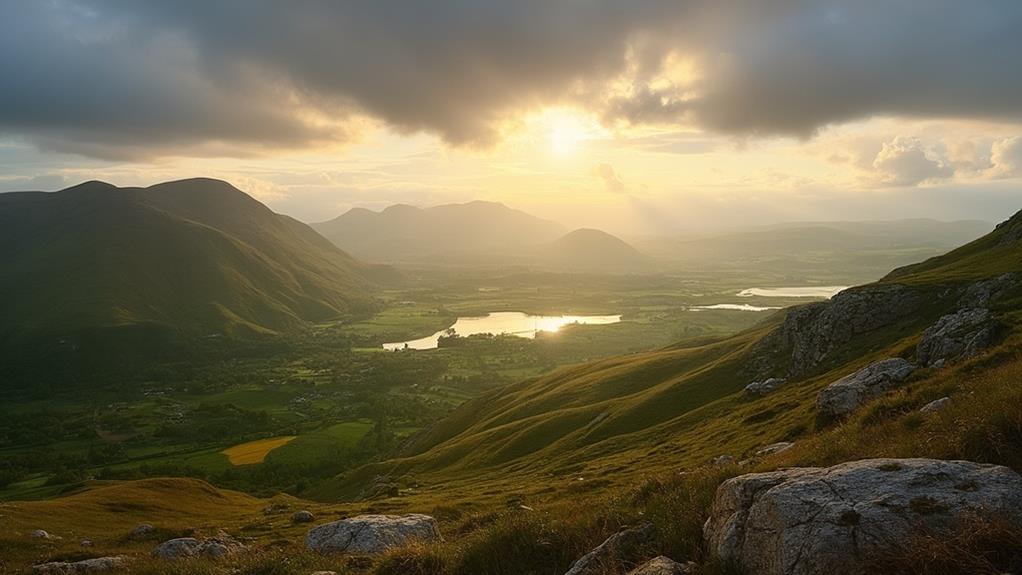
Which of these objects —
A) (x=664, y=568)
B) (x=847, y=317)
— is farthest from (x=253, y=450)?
(x=664, y=568)

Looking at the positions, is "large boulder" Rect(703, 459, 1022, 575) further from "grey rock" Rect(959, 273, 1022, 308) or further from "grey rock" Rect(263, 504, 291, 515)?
"grey rock" Rect(263, 504, 291, 515)

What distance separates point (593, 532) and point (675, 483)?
4669mm

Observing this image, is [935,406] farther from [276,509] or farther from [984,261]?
[276,509]

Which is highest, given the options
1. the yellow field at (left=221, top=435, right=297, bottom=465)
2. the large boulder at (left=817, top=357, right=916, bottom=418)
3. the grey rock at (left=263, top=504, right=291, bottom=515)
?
the large boulder at (left=817, top=357, right=916, bottom=418)

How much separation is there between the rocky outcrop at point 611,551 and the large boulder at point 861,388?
24647mm

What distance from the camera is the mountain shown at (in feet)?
116

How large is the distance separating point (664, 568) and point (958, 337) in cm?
3624

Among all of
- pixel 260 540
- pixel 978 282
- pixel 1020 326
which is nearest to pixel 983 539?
pixel 1020 326

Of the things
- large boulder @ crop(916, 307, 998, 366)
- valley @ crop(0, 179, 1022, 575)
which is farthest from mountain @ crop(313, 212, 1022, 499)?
valley @ crop(0, 179, 1022, 575)

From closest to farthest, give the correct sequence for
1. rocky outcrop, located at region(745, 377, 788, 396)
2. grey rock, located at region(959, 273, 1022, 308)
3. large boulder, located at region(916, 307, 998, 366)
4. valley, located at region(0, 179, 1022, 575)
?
valley, located at region(0, 179, 1022, 575), large boulder, located at region(916, 307, 998, 366), grey rock, located at region(959, 273, 1022, 308), rocky outcrop, located at region(745, 377, 788, 396)

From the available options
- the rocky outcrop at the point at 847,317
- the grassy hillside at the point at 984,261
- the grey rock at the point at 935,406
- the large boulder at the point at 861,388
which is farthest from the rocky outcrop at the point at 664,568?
the grassy hillside at the point at 984,261

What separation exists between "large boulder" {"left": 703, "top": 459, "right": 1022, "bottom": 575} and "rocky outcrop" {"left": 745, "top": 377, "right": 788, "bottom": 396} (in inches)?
2030

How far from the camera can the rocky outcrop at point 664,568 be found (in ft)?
39.2

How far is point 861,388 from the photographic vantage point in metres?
33.7
